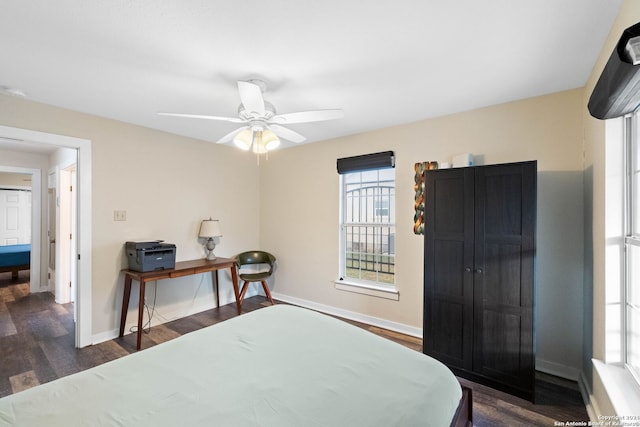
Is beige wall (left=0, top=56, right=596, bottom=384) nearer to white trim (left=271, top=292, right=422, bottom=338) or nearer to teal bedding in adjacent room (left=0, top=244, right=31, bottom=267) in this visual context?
white trim (left=271, top=292, right=422, bottom=338)

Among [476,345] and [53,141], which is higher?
[53,141]

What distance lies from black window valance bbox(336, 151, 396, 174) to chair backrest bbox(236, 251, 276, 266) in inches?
69.3

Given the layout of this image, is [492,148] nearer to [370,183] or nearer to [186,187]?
[370,183]

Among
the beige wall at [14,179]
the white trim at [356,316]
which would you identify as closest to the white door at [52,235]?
the beige wall at [14,179]

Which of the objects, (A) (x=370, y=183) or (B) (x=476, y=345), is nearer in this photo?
(B) (x=476, y=345)

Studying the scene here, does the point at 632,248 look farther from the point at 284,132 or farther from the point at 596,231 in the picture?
the point at 284,132

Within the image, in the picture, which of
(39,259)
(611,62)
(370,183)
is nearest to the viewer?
(611,62)

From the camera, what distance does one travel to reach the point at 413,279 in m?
3.19

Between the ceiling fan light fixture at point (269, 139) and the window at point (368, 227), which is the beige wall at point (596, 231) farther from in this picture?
the ceiling fan light fixture at point (269, 139)

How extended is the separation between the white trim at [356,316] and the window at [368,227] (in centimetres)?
41

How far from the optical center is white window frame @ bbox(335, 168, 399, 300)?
3.43 m

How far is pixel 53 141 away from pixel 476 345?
424 centimetres

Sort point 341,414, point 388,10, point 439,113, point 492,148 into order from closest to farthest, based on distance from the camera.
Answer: point 341,414
point 388,10
point 492,148
point 439,113

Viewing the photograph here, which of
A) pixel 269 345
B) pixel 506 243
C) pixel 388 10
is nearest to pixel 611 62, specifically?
pixel 388 10
